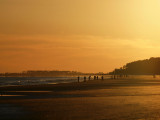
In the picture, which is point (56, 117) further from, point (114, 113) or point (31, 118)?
point (114, 113)

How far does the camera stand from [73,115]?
63.7ft

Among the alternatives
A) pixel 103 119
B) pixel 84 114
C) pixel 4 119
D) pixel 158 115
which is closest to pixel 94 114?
pixel 84 114

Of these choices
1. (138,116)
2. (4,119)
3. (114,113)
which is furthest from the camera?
(114,113)

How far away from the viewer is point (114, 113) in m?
20.3

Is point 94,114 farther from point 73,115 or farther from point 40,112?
point 40,112

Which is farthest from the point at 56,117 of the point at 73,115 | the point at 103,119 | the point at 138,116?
the point at 138,116

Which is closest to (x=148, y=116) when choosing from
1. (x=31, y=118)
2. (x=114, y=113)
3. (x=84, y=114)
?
(x=114, y=113)

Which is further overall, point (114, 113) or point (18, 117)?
point (114, 113)

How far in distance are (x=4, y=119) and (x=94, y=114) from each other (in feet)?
16.1

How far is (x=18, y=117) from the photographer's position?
1859cm

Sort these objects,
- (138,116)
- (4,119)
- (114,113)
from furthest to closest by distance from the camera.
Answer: (114,113) → (138,116) → (4,119)

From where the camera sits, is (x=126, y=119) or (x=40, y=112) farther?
(x=40, y=112)

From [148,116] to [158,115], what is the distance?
664mm

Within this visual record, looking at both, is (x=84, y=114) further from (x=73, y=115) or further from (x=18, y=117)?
(x=18, y=117)
